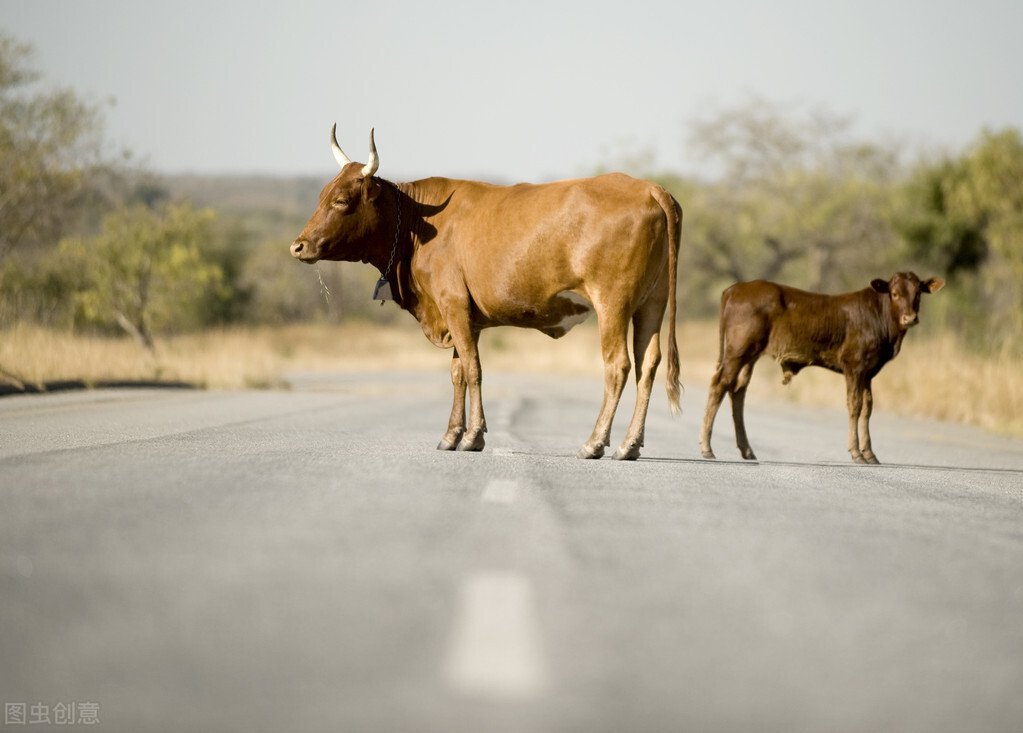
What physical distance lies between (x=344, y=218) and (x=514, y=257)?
153 centimetres

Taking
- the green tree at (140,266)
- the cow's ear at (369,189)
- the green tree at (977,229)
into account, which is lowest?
the green tree at (140,266)

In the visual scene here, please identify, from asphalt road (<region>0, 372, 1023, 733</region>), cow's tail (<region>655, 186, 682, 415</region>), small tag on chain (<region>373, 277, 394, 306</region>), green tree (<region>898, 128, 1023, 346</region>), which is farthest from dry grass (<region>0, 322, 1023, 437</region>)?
asphalt road (<region>0, 372, 1023, 733</region>)

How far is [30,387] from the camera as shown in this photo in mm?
16516

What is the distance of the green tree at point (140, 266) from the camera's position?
137 ft

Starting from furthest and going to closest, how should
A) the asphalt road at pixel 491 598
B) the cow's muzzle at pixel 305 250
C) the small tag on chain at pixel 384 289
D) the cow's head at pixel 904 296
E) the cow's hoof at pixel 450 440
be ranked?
the cow's head at pixel 904 296 < the small tag on chain at pixel 384 289 < the cow's muzzle at pixel 305 250 < the cow's hoof at pixel 450 440 < the asphalt road at pixel 491 598

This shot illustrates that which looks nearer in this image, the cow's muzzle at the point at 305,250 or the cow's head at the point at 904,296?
the cow's muzzle at the point at 305,250

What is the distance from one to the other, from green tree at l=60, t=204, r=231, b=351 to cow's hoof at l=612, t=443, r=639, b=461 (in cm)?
3417

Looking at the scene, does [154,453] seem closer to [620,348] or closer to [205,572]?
[620,348]

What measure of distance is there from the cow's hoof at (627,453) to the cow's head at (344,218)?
2.69m

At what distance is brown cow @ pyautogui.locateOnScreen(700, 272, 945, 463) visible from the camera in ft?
35.4

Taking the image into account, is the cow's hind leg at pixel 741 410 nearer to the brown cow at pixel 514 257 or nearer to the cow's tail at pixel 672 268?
the cow's tail at pixel 672 268

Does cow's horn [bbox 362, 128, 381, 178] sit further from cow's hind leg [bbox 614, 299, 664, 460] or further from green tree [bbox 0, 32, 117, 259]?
green tree [bbox 0, 32, 117, 259]

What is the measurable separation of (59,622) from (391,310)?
286 ft

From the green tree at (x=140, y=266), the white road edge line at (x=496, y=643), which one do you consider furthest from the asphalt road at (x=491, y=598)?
the green tree at (x=140, y=266)
